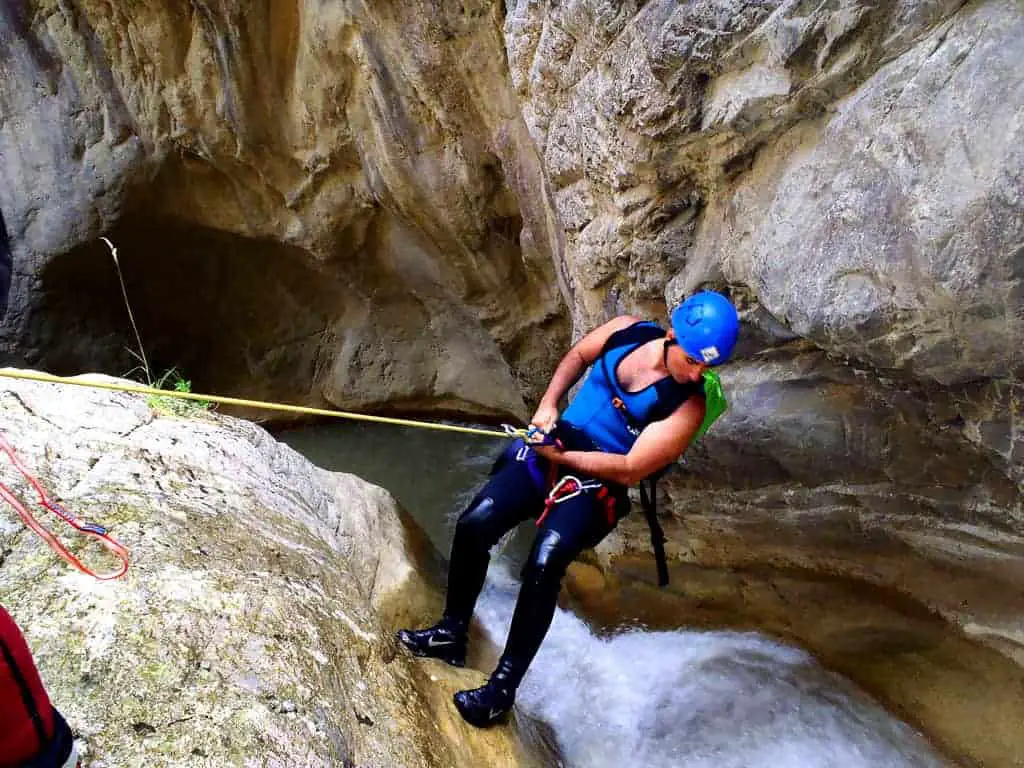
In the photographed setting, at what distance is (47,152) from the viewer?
22.1ft

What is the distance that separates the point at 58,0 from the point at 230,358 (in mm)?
3671

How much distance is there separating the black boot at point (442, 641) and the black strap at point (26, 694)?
1.60 metres

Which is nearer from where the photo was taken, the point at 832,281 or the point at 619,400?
the point at 832,281

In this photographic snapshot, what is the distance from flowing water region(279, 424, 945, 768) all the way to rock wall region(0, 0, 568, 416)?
8.42 ft

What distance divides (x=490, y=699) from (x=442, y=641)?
344 millimetres

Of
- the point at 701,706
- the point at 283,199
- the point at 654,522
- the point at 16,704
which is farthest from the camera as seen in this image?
the point at 283,199

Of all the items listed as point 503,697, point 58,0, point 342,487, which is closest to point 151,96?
point 58,0

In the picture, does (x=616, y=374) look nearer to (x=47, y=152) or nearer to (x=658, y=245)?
(x=658, y=245)

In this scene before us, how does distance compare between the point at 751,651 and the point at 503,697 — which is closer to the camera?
the point at 503,697

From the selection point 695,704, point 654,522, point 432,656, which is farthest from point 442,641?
point 695,704

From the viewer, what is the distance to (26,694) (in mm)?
1238

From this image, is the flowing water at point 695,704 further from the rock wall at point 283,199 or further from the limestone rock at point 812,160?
the rock wall at point 283,199

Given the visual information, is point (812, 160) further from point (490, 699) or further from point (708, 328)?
point (490, 699)

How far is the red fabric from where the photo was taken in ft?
3.94
